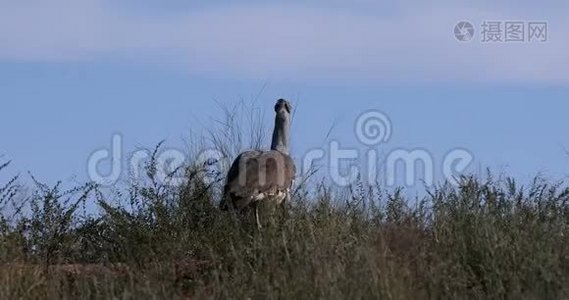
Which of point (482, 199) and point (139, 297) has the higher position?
point (482, 199)

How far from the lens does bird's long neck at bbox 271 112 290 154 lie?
1723 cm

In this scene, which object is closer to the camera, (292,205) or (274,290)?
(274,290)

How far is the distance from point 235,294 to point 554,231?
3103mm

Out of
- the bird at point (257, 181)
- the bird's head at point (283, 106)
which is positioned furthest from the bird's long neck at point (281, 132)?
the bird at point (257, 181)

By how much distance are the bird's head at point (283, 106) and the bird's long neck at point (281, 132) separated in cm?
13

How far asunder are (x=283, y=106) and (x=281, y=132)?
0.46 metres

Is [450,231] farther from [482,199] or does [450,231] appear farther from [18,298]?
[18,298]

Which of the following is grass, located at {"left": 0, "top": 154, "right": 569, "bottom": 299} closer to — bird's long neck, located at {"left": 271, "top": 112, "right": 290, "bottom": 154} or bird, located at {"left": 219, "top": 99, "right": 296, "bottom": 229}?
bird, located at {"left": 219, "top": 99, "right": 296, "bottom": 229}

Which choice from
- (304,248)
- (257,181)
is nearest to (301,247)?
(304,248)

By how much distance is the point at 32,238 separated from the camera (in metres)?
14.4

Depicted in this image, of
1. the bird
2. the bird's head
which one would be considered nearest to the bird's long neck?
the bird's head

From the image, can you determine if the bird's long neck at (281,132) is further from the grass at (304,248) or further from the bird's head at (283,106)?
the grass at (304,248)

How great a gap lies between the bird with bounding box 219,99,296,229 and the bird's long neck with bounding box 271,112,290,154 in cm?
106

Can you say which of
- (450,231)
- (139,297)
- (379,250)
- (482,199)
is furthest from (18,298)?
(482,199)
